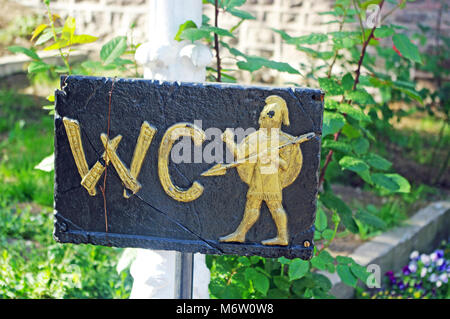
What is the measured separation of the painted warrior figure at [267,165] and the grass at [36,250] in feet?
3.84

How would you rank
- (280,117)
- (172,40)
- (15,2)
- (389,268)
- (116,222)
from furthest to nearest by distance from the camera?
(15,2), (389,268), (172,40), (116,222), (280,117)

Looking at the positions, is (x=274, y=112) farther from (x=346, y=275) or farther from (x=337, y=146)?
(x=346, y=275)

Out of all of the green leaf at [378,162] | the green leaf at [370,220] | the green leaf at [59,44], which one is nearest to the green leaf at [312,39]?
the green leaf at [378,162]

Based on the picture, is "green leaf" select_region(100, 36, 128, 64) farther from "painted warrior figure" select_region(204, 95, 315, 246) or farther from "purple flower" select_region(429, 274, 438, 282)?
"purple flower" select_region(429, 274, 438, 282)

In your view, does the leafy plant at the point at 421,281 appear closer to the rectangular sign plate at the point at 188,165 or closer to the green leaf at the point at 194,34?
the rectangular sign plate at the point at 188,165

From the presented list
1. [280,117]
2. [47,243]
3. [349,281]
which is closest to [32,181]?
[47,243]

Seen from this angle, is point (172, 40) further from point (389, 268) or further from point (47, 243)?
point (389, 268)

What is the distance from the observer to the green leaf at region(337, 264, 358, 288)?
79.4 inches

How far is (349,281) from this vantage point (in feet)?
6.61

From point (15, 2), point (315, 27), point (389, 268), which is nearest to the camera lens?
point (389, 268)

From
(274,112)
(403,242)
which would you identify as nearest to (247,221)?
(274,112)

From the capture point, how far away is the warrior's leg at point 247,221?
1544mm

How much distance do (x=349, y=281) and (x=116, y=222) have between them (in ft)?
2.90

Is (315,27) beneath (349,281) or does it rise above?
above
